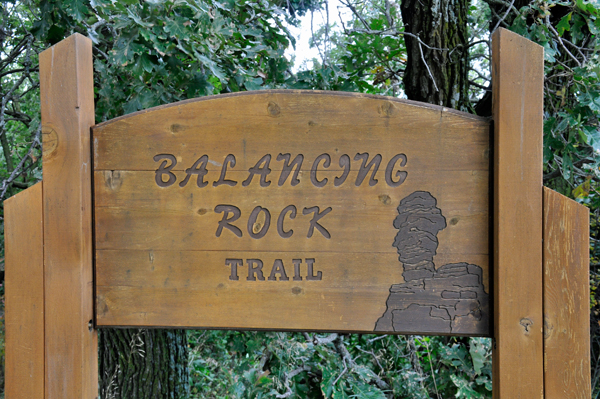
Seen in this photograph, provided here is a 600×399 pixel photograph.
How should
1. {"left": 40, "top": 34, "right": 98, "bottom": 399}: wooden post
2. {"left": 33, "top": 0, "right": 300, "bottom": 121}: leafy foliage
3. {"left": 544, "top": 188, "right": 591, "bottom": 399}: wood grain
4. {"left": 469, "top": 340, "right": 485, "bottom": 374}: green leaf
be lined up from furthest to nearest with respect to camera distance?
1. {"left": 469, "top": 340, "right": 485, "bottom": 374}: green leaf
2. {"left": 33, "top": 0, "right": 300, "bottom": 121}: leafy foliage
3. {"left": 40, "top": 34, "right": 98, "bottom": 399}: wooden post
4. {"left": 544, "top": 188, "right": 591, "bottom": 399}: wood grain

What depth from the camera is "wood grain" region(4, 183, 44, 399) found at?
1274mm

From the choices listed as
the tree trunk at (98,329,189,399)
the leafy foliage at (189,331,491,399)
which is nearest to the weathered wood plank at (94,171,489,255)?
the leafy foliage at (189,331,491,399)

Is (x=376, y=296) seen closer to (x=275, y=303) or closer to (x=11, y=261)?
(x=275, y=303)

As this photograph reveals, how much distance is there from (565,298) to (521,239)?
0.68ft

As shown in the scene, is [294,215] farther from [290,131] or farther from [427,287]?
[427,287]

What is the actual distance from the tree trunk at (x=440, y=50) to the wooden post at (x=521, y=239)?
112 centimetres

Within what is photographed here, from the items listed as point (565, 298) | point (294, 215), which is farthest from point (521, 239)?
point (294, 215)

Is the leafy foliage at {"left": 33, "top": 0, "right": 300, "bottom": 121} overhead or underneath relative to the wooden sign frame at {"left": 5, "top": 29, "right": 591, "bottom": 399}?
overhead

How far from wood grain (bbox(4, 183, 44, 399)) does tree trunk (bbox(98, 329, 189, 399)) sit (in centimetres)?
120

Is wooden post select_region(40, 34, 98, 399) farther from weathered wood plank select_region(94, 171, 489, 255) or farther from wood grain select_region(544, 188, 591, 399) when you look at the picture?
wood grain select_region(544, 188, 591, 399)

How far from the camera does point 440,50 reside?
7.24ft

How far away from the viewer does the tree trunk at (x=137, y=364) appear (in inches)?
97.5

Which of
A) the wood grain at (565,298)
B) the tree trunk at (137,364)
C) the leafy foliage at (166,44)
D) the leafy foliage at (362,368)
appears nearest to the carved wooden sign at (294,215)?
the wood grain at (565,298)

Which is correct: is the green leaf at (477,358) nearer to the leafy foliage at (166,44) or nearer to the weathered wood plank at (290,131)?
the weathered wood plank at (290,131)
